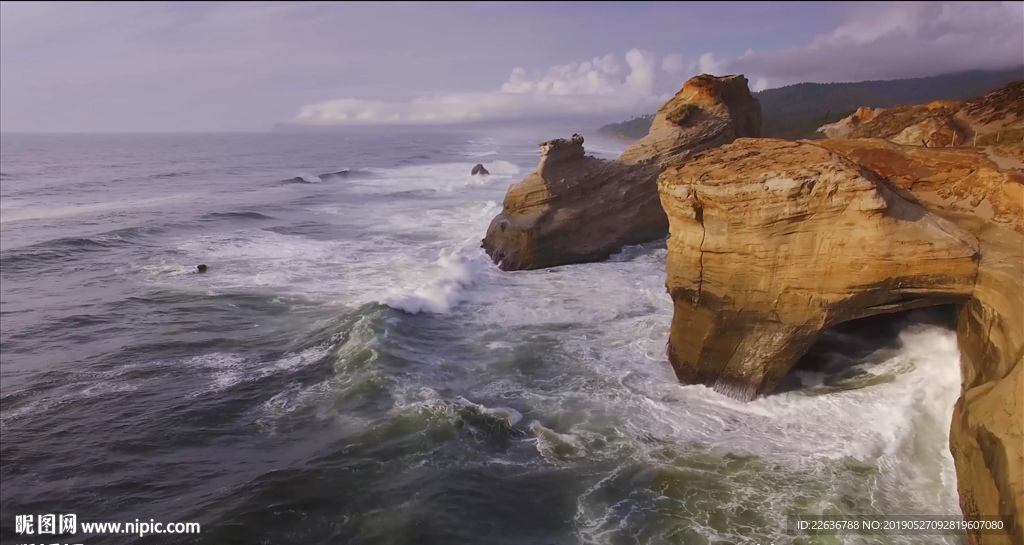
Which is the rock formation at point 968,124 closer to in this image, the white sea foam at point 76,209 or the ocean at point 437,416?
the ocean at point 437,416

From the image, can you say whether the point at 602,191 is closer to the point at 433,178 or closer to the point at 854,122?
the point at 854,122

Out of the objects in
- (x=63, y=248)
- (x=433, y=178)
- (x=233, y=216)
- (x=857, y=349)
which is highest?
(x=433, y=178)

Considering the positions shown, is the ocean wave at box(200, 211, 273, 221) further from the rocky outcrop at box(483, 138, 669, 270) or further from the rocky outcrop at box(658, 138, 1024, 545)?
the rocky outcrop at box(658, 138, 1024, 545)

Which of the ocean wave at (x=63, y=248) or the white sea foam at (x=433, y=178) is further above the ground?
the white sea foam at (x=433, y=178)

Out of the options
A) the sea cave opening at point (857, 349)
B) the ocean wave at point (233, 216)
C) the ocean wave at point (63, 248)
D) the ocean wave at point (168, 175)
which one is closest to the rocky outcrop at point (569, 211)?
the sea cave opening at point (857, 349)

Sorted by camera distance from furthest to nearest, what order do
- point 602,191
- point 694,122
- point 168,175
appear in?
point 168,175 < point 694,122 < point 602,191

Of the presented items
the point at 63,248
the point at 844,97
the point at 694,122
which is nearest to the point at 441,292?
the point at 694,122
